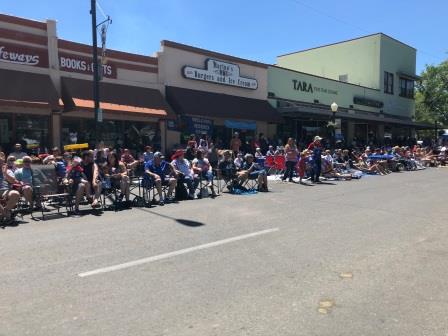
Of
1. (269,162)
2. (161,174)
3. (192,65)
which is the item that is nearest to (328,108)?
(192,65)

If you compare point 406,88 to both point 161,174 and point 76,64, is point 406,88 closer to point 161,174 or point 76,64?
point 76,64

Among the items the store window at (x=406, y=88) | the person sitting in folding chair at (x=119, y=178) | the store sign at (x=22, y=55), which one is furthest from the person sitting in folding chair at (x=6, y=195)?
the store window at (x=406, y=88)

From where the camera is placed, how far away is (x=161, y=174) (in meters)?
12.2

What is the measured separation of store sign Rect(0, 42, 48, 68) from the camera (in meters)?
15.6

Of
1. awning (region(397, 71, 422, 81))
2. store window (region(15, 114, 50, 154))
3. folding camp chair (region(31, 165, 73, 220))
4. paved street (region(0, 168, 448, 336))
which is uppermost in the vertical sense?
awning (region(397, 71, 422, 81))

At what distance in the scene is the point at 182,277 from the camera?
209 inches

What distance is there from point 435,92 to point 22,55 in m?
45.4

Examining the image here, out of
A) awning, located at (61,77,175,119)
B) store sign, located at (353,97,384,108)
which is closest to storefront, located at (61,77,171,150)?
awning, located at (61,77,175,119)

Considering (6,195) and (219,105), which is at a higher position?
(219,105)

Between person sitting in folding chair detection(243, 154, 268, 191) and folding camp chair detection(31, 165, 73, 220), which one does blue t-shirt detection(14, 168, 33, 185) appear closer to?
folding camp chair detection(31, 165, 73, 220)

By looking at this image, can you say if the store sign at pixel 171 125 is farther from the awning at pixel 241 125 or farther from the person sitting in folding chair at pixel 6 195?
the person sitting in folding chair at pixel 6 195

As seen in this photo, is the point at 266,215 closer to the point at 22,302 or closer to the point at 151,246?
the point at 151,246

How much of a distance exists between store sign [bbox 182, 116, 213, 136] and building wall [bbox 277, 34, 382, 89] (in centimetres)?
2074

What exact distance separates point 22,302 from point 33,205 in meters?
6.11
